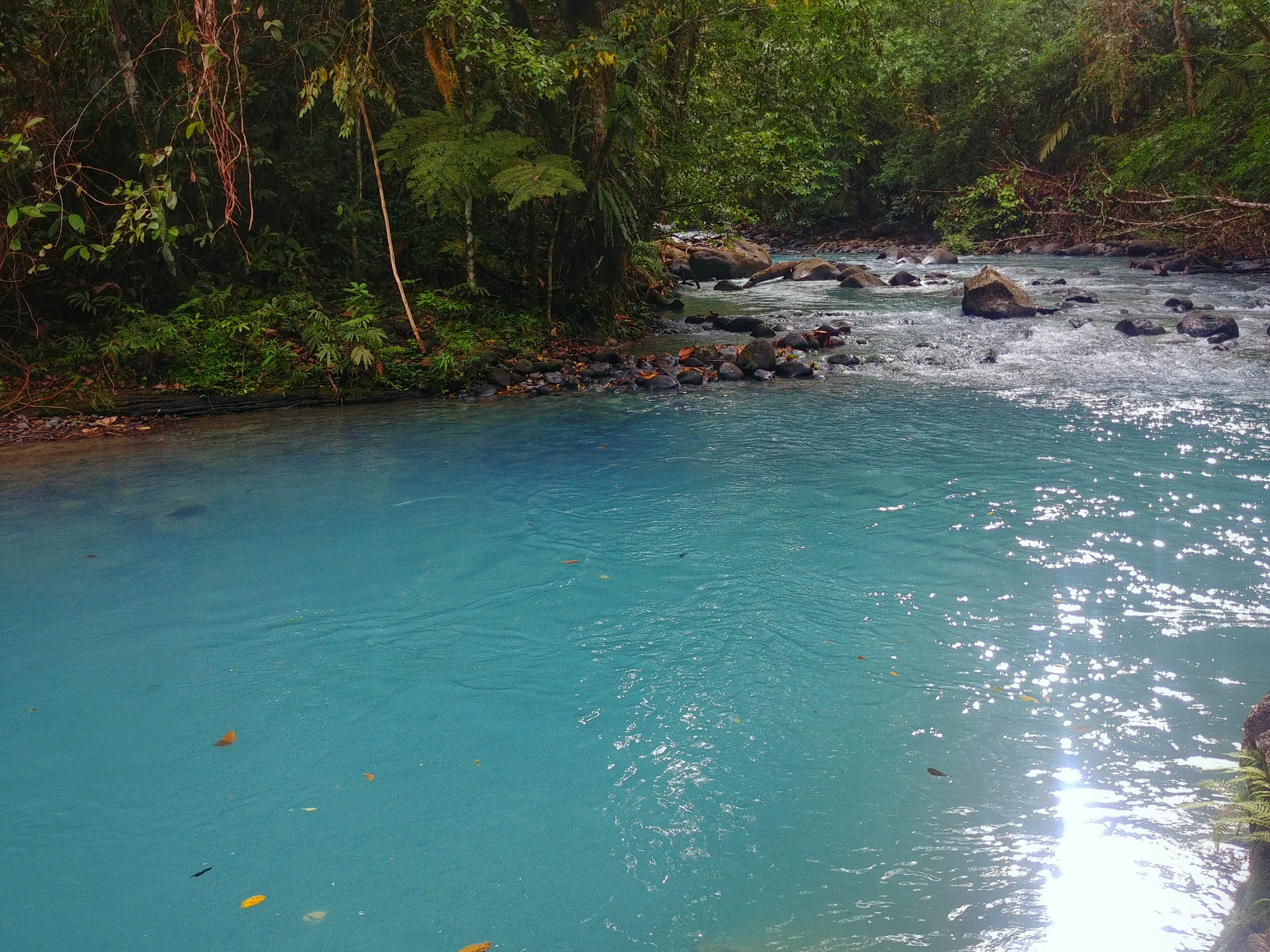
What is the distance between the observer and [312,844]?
321 centimetres

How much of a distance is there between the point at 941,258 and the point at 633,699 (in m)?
22.2

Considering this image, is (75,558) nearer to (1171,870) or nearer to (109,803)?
(109,803)

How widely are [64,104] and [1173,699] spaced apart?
11.6 meters

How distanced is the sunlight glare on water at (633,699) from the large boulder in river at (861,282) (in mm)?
12216

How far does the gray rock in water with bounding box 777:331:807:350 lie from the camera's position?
1239 cm

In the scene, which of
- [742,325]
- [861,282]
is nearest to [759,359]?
[742,325]

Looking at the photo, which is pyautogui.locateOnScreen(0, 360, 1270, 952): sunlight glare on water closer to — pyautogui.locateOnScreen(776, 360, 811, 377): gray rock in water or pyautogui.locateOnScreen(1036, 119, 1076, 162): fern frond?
pyautogui.locateOnScreen(776, 360, 811, 377): gray rock in water

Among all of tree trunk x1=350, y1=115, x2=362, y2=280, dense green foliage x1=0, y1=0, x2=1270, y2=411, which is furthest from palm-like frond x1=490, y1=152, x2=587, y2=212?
tree trunk x1=350, y1=115, x2=362, y2=280

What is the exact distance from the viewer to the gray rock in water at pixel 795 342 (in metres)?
12.4

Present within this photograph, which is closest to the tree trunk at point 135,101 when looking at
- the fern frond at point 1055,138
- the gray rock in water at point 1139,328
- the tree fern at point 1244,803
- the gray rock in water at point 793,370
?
the gray rock in water at point 793,370

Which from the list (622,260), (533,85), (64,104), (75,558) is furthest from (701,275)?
(75,558)

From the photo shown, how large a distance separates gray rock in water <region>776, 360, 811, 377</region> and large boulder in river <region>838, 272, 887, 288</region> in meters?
8.80

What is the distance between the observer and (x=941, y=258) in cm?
2380

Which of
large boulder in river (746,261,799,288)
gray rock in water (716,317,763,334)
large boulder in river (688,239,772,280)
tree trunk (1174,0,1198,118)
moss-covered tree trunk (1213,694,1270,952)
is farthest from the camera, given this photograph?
tree trunk (1174,0,1198,118)
